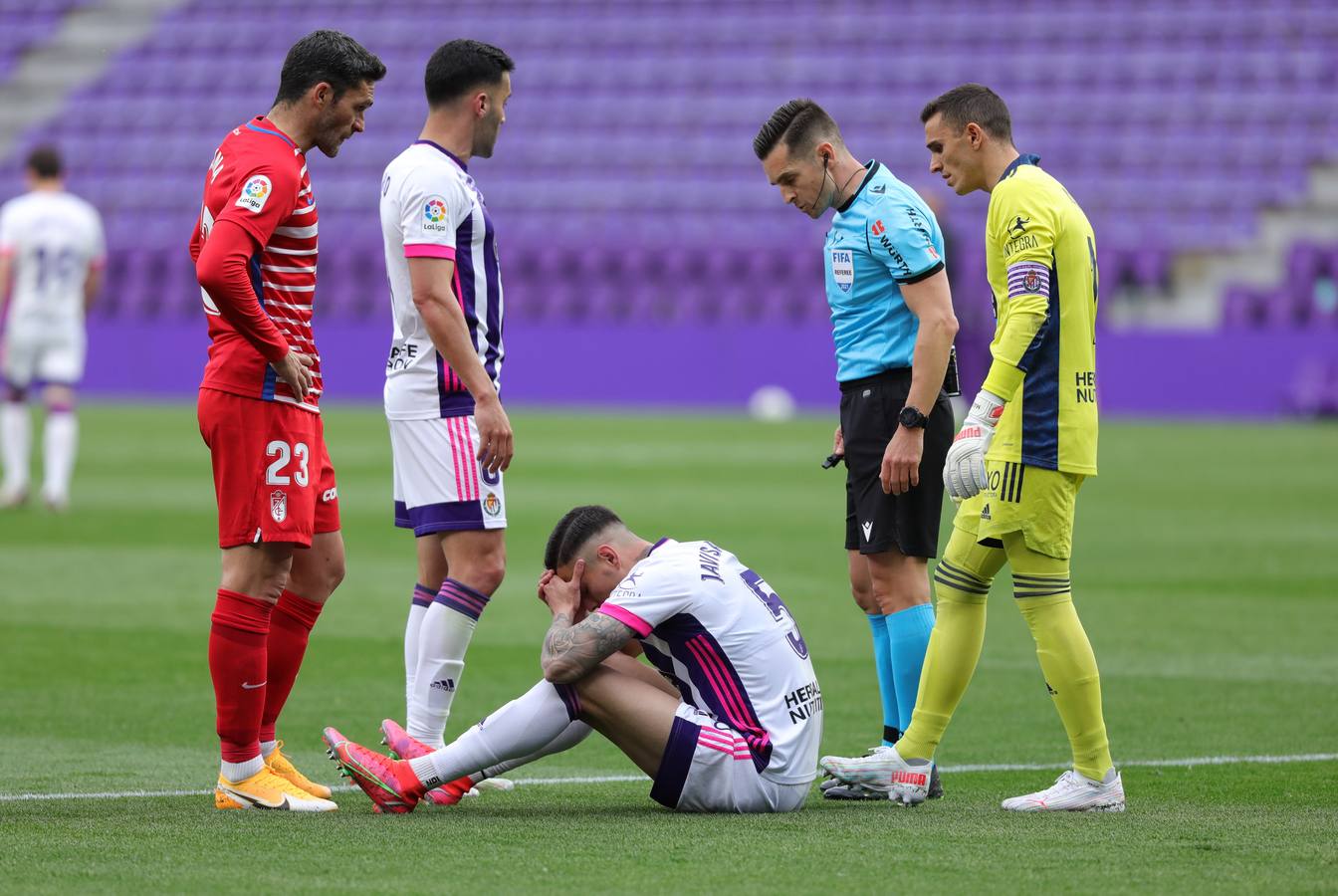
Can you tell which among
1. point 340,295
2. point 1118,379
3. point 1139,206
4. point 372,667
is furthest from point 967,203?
point 372,667

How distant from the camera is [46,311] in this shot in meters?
13.8

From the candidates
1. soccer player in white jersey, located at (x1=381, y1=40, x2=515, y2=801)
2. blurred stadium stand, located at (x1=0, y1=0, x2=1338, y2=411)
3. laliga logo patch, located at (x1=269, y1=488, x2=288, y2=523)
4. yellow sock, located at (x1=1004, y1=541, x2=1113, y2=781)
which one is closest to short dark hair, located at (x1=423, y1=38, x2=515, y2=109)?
soccer player in white jersey, located at (x1=381, y1=40, x2=515, y2=801)

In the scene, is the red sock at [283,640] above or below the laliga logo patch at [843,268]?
below

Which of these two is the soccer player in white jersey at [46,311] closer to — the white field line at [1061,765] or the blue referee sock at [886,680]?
the white field line at [1061,765]

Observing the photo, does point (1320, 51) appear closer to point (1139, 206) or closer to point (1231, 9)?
point (1231, 9)

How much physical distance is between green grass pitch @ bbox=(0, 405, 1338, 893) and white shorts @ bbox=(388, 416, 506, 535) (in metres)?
0.83

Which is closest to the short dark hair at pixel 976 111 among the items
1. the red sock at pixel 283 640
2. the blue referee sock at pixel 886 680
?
the blue referee sock at pixel 886 680

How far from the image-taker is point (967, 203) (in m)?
28.4

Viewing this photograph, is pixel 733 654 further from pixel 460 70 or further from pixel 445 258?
pixel 460 70

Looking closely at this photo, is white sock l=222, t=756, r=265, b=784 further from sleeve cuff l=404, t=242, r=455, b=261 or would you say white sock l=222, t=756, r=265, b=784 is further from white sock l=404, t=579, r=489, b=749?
sleeve cuff l=404, t=242, r=455, b=261

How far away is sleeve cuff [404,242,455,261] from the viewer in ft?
17.0

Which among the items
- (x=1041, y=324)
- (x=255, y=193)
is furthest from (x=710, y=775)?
(x=255, y=193)

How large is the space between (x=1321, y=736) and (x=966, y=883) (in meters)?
2.72

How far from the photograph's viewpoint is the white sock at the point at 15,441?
45.5ft
